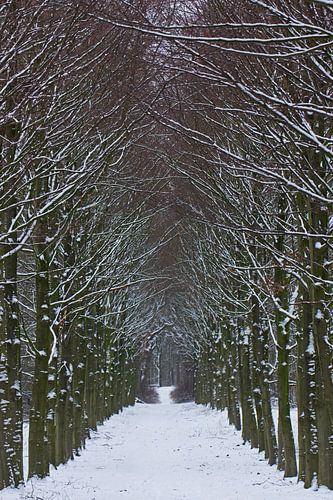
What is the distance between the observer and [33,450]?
528 inches

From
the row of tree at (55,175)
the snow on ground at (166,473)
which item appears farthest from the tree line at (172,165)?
the snow on ground at (166,473)

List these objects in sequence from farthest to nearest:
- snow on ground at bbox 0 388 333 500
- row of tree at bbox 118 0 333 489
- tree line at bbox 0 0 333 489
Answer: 1. snow on ground at bbox 0 388 333 500
2. tree line at bbox 0 0 333 489
3. row of tree at bbox 118 0 333 489

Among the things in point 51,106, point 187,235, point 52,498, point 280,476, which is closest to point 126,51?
point 51,106

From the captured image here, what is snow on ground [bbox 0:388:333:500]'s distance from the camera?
1270cm

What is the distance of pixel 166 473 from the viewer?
1622 centimetres

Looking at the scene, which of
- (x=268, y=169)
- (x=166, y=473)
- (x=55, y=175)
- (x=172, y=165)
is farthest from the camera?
(x=166, y=473)

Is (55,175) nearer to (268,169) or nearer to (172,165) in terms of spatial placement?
(172,165)

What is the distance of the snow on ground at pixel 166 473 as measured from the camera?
12.7m

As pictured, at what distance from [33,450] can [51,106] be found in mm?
7389

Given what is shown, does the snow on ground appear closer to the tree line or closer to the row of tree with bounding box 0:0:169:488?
the tree line

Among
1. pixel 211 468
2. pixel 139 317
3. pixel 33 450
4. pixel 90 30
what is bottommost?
pixel 211 468

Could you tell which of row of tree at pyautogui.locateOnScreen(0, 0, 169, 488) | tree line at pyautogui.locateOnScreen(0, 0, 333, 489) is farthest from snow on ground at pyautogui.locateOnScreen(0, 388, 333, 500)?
row of tree at pyautogui.locateOnScreen(0, 0, 169, 488)

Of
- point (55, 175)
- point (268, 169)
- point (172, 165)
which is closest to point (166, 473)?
point (172, 165)

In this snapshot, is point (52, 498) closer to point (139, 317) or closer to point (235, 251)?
point (235, 251)
